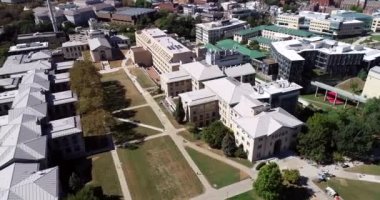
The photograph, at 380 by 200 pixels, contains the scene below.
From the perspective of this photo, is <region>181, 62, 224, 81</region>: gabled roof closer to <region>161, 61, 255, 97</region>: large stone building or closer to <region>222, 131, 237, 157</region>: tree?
<region>161, 61, 255, 97</region>: large stone building

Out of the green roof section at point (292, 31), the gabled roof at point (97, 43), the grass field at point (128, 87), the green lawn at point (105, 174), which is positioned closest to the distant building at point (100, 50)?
the gabled roof at point (97, 43)

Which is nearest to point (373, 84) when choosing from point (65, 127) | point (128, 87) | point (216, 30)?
point (216, 30)

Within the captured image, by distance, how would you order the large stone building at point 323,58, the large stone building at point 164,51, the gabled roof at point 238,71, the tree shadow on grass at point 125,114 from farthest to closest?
the large stone building at point 164,51 → the large stone building at point 323,58 → the gabled roof at point 238,71 → the tree shadow on grass at point 125,114

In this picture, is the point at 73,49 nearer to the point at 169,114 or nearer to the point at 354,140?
the point at 169,114

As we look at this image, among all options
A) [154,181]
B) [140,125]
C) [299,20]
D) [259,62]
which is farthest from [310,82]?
[299,20]

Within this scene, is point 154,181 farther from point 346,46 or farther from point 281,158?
point 346,46

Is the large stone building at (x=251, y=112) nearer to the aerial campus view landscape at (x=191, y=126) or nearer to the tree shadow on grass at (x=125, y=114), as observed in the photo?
the aerial campus view landscape at (x=191, y=126)

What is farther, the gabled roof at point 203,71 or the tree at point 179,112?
the gabled roof at point 203,71
